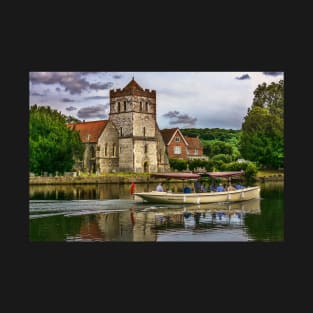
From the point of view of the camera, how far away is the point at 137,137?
44.2m

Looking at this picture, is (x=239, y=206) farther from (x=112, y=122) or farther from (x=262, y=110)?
(x=112, y=122)

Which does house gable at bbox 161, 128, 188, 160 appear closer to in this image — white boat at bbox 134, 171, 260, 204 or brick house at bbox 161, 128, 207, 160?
brick house at bbox 161, 128, 207, 160

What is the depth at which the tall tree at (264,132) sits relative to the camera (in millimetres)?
25422

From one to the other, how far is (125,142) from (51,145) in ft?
27.8

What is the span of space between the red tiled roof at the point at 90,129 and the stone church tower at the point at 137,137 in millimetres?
1000

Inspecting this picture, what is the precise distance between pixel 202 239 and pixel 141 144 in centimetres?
2547

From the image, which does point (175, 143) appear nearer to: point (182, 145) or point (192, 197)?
point (182, 145)

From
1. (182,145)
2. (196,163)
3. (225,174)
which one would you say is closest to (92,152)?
(182,145)

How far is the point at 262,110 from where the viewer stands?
89.7 feet

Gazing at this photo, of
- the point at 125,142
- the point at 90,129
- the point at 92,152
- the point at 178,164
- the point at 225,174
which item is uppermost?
the point at 90,129

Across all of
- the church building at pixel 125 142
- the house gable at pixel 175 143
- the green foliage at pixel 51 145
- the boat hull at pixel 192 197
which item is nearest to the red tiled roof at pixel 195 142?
the house gable at pixel 175 143

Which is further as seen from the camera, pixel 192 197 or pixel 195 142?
pixel 195 142

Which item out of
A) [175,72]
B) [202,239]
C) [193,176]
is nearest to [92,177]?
[193,176]

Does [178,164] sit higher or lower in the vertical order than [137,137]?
lower
